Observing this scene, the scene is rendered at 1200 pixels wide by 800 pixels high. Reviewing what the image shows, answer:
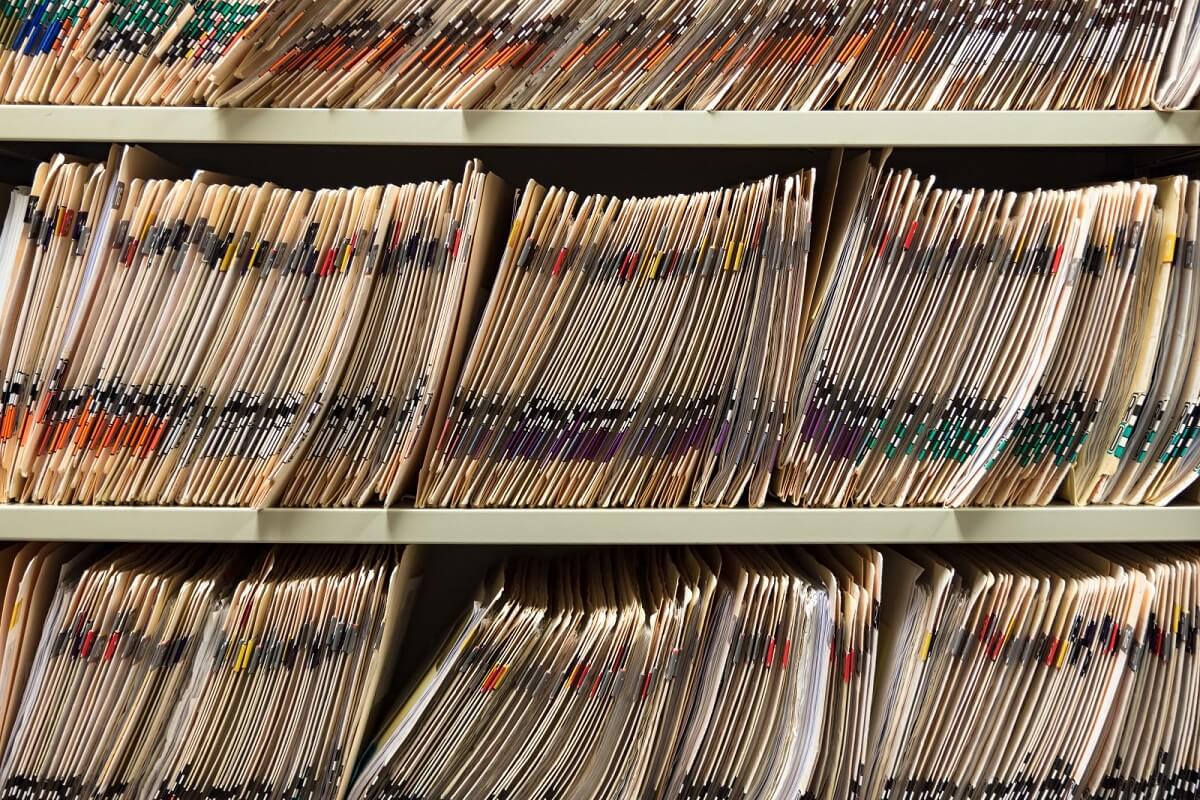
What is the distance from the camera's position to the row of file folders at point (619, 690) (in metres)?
0.79

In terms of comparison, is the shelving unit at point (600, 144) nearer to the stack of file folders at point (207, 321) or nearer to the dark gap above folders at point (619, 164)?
→ the stack of file folders at point (207, 321)

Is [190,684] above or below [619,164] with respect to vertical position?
below

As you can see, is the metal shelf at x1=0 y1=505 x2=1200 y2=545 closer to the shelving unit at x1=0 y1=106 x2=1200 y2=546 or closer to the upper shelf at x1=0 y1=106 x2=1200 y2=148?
the shelving unit at x1=0 y1=106 x2=1200 y2=546

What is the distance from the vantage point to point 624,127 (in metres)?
0.76

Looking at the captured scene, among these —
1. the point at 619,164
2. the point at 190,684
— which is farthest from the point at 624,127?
the point at 190,684

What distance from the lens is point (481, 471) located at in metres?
0.80

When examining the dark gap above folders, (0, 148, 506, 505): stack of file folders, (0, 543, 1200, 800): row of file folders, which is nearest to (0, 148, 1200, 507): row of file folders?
(0, 148, 506, 505): stack of file folders

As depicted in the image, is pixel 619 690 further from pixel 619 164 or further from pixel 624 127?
pixel 619 164

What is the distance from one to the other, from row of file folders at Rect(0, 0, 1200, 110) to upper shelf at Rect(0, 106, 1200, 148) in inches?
0.9

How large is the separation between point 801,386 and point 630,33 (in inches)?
15.8

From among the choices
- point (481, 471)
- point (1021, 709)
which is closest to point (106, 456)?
point (481, 471)

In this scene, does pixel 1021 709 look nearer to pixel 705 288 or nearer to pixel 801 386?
pixel 801 386

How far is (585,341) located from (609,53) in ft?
0.96

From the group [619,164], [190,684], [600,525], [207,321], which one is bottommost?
[190,684]
